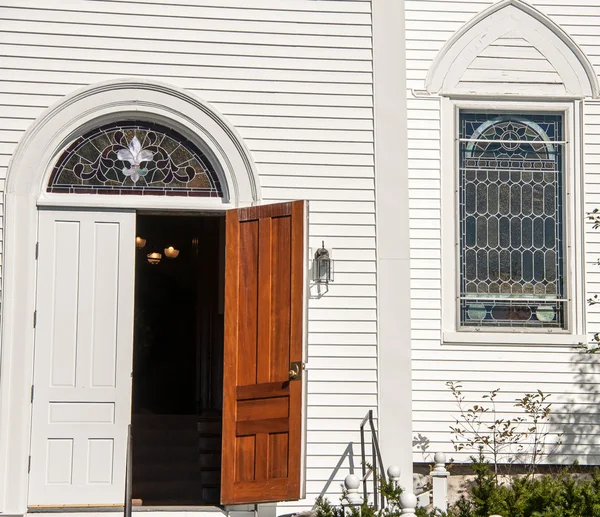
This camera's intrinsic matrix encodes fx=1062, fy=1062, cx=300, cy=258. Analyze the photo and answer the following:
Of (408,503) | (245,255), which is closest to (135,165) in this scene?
(245,255)

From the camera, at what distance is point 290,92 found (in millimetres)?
8953

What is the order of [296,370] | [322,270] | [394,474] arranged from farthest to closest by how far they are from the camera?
[322,270] < [296,370] < [394,474]

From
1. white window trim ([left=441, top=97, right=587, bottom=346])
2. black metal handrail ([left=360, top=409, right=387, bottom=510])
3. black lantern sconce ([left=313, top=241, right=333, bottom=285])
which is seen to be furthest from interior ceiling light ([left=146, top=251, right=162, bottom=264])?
black metal handrail ([left=360, top=409, right=387, bottom=510])

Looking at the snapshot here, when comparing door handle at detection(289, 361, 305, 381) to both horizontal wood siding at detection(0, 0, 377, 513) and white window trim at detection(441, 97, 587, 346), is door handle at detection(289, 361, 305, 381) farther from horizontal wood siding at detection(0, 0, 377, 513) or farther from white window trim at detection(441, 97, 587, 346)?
white window trim at detection(441, 97, 587, 346)

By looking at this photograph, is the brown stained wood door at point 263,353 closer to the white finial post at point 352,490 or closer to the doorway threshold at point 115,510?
the doorway threshold at point 115,510

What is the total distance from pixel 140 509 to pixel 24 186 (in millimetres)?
2759

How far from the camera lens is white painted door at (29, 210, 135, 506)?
846 cm

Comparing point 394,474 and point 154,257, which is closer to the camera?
point 394,474

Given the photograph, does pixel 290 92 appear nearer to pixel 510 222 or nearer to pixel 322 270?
pixel 322 270

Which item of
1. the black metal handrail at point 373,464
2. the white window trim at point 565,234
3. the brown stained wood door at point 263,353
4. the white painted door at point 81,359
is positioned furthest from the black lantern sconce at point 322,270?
the white window trim at point 565,234

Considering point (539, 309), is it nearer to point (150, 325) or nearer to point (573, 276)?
point (573, 276)

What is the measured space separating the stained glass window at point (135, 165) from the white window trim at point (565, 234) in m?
2.51

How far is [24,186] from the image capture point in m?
8.64

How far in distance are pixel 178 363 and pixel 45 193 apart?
720 cm
